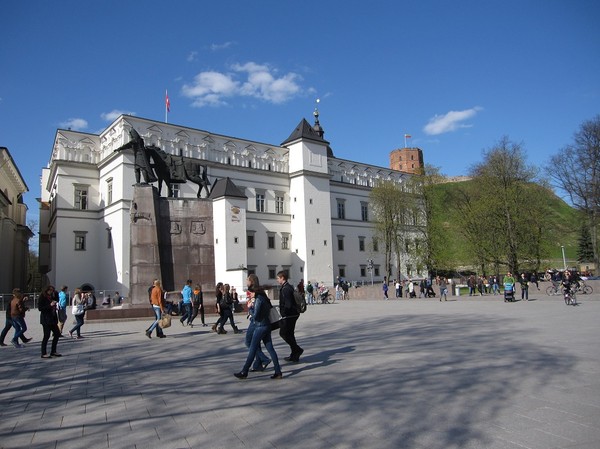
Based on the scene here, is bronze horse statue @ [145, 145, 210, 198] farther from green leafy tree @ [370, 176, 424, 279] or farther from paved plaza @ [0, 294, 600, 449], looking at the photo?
green leafy tree @ [370, 176, 424, 279]

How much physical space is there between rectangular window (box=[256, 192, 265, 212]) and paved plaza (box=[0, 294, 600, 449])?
144 ft

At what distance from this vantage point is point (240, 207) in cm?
4838

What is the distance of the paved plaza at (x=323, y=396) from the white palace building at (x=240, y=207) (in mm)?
31649

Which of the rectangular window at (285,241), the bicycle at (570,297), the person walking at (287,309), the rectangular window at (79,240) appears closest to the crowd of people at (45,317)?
the person walking at (287,309)

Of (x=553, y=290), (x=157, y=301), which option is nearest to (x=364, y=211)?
(x=553, y=290)

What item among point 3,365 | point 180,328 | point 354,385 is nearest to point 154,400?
point 354,385

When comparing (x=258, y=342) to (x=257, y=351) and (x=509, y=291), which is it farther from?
(x=509, y=291)

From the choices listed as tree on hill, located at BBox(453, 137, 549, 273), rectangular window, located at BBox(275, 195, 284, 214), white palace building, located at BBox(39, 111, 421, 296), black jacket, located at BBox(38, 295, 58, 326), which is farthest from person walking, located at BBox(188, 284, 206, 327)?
rectangular window, located at BBox(275, 195, 284, 214)

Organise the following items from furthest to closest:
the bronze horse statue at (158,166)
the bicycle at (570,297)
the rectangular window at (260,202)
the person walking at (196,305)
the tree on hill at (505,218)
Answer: the rectangular window at (260,202)
the tree on hill at (505,218)
the bicycle at (570,297)
the bronze horse statue at (158,166)
the person walking at (196,305)

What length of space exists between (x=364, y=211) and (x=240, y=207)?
936 inches

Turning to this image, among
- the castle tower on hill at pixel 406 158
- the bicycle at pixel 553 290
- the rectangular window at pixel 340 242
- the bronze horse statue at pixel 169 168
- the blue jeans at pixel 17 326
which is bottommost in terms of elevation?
the bicycle at pixel 553 290

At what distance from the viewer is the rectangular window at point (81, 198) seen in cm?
4769

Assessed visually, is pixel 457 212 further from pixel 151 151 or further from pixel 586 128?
pixel 151 151

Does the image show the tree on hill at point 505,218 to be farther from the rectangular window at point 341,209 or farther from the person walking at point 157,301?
the person walking at point 157,301
